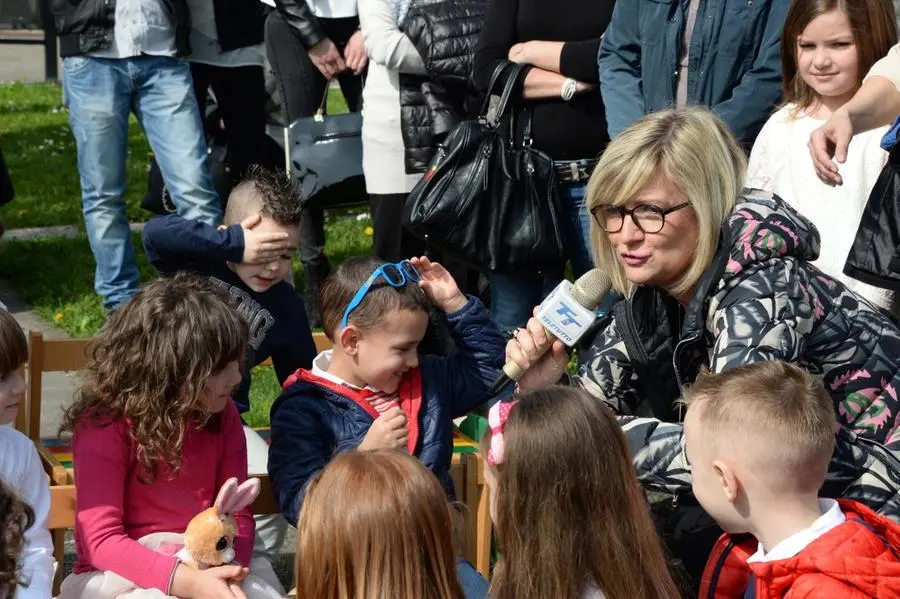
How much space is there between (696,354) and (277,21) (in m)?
3.97

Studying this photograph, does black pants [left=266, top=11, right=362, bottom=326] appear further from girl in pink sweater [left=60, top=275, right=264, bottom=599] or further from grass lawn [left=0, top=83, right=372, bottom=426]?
girl in pink sweater [left=60, top=275, right=264, bottom=599]

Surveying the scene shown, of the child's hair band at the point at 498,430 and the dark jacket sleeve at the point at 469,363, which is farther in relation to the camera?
the dark jacket sleeve at the point at 469,363

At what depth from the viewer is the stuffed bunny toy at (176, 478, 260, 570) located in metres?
3.12

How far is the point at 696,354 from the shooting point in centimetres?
325

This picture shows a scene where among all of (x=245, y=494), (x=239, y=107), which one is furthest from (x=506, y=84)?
(x=239, y=107)

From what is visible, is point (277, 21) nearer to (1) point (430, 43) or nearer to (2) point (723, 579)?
(1) point (430, 43)

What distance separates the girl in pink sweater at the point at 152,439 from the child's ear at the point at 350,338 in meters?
0.34

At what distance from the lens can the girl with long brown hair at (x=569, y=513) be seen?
2.61m

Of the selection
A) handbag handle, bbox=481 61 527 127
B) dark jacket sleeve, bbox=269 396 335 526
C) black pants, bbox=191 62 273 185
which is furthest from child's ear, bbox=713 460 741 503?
black pants, bbox=191 62 273 185

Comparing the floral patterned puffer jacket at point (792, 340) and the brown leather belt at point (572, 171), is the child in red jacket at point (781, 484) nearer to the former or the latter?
the floral patterned puffer jacket at point (792, 340)

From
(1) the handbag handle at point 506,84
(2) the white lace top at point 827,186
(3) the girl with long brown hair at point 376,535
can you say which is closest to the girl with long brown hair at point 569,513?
(3) the girl with long brown hair at point 376,535

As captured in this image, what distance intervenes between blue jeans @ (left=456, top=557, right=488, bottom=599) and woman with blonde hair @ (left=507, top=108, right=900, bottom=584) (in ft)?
1.56

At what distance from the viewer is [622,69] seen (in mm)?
4617

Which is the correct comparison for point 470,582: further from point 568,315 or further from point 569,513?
point 568,315
